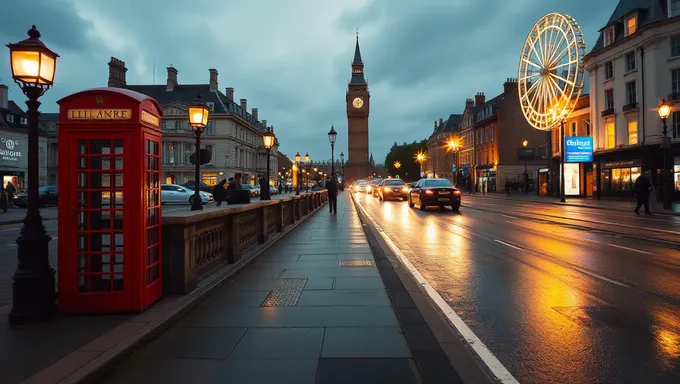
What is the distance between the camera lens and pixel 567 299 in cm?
639

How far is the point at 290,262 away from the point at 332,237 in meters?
4.24

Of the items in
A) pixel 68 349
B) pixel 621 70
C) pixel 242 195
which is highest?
pixel 621 70

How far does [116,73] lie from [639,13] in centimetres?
5317

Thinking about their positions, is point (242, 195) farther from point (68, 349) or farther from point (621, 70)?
point (621, 70)

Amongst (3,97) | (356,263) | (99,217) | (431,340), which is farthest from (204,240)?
(3,97)

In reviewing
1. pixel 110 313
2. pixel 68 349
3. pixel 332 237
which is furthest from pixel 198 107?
pixel 68 349

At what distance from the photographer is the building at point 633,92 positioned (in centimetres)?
3164

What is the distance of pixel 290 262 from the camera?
9.39 m

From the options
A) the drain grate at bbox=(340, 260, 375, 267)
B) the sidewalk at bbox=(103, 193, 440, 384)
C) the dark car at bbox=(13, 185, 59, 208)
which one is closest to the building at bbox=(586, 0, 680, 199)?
the drain grate at bbox=(340, 260, 375, 267)

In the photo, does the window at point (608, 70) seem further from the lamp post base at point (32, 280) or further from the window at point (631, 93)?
the lamp post base at point (32, 280)

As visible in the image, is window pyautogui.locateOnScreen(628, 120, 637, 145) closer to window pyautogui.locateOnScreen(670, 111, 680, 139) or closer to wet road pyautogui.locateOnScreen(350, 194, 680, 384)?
window pyautogui.locateOnScreen(670, 111, 680, 139)

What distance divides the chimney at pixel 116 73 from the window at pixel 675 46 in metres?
54.6

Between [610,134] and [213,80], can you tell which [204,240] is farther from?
[213,80]

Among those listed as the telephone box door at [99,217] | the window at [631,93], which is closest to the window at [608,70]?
the window at [631,93]
